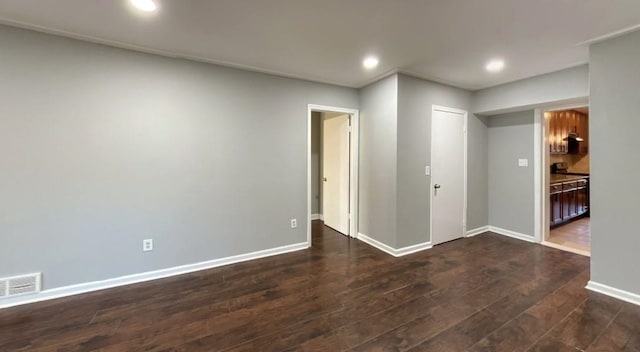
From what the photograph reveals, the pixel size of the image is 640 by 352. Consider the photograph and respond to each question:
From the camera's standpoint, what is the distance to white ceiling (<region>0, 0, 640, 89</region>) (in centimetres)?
206

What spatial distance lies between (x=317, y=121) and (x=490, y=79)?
10.3ft

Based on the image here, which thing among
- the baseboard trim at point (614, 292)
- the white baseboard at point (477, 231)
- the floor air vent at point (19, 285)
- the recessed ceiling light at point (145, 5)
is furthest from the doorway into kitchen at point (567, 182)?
the floor air vent at point (19, 285)

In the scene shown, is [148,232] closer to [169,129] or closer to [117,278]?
[117,278]

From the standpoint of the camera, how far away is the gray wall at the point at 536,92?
10.7ft

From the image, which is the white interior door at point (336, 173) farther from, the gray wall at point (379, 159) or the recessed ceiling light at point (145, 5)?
the recessed ceiling light at point (145, 5)

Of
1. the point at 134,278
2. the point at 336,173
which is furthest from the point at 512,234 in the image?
the point at 134,278

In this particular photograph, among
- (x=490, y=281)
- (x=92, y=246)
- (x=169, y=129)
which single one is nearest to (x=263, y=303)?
(x=92, y=246)

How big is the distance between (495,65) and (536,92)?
892 mm

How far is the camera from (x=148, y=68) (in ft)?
9.48

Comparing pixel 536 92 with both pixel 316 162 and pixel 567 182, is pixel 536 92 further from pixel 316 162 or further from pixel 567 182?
pixel 316 162

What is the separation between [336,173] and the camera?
4840mm

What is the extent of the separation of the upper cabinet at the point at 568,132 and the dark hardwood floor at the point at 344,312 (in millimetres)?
3562

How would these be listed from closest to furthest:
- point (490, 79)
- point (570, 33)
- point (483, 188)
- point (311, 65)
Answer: point (570, 33) < point (311, 65) < point (490, 79) < point (483, 188)

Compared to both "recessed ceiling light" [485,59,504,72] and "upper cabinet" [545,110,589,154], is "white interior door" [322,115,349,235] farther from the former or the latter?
"upper cabinet" [545,110,589,154]
